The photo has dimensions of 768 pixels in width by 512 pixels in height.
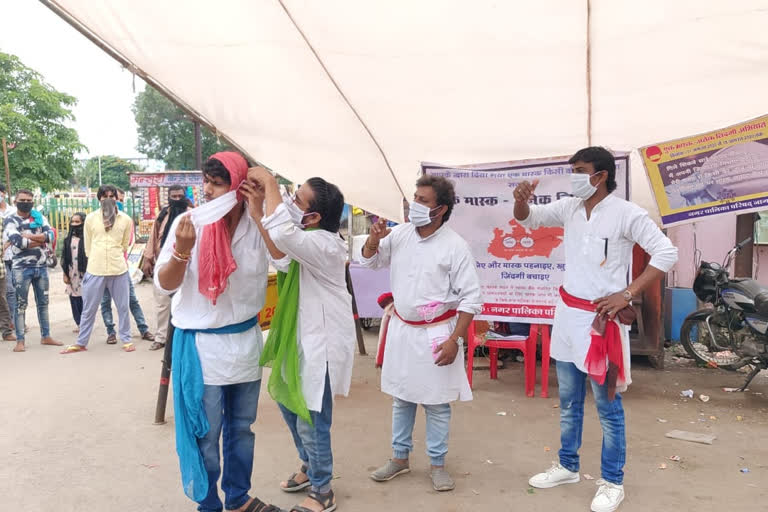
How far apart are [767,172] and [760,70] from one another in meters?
1.06

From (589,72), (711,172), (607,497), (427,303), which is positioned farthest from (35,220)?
(711,172)

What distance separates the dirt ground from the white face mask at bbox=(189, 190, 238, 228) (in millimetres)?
1585

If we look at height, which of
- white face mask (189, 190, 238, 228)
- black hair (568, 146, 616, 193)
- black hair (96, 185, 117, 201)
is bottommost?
white face mask (189, 190, 238, 228)

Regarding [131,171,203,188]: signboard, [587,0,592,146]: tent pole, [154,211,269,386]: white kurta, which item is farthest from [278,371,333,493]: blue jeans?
[131,171,203,188]: signboard

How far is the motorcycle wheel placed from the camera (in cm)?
561

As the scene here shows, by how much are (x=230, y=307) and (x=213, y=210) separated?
17.0 inches

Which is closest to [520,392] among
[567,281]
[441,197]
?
[567,281]

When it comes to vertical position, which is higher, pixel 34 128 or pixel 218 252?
pixel 34 128

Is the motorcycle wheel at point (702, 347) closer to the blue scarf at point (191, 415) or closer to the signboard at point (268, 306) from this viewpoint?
the signboard at point (268, 306)

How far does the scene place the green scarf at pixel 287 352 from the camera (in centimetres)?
273

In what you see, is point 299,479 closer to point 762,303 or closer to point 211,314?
point 211,314

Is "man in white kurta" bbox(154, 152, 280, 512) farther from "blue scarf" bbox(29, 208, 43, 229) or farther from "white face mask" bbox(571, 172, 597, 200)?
"blue scarf" bbox(29, 208, 43, 229)

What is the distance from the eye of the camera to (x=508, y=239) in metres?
4.88

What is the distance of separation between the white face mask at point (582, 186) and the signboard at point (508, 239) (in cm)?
163
